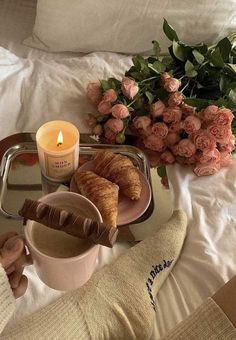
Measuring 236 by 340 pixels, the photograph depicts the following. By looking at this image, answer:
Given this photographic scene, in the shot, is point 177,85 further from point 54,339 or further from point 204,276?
point 54,339

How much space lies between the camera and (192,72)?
975 millimetres

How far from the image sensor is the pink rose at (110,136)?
95cm

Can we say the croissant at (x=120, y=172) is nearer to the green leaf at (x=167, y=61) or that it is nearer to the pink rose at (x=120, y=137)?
the pink rose at (x=120, y=137)

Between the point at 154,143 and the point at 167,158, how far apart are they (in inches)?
1.7

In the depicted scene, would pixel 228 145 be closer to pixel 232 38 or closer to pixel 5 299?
pixel 232 38

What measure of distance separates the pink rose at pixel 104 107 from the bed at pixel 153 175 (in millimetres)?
69

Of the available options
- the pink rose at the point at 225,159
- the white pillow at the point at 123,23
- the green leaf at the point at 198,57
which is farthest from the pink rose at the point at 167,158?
the white pillow at the point at 123,23

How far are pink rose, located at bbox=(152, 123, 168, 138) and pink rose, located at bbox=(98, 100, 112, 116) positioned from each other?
0.10 meters


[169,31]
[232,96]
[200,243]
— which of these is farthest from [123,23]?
[200,243]

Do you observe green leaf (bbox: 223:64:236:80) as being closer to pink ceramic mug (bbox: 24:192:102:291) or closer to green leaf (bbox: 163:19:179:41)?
green leaf (bbox: 163:19:179:41)

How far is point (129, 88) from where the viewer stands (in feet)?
3.04

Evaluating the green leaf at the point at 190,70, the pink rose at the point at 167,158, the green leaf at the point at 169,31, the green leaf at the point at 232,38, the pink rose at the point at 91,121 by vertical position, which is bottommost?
the pink rose at the point at 167,158

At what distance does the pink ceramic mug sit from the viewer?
Answer: 0.58 metres

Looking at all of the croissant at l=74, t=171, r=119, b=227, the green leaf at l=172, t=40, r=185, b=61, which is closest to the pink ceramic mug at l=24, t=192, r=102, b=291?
the croissant at l=74, t=171, r=119, b=227
